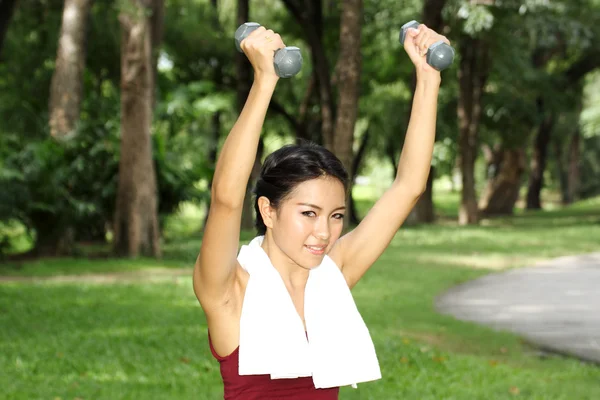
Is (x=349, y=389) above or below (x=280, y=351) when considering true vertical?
below

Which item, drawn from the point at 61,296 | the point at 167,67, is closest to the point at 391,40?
the point at 167,67

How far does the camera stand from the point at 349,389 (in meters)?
7.56

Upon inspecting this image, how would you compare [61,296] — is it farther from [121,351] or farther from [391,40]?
[391,40]

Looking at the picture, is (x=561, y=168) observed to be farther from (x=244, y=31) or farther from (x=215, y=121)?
(x=244, y=31)

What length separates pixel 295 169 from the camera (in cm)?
293

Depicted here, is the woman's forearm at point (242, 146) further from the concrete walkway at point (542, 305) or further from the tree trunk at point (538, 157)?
the tree trunk at point (538, 157)

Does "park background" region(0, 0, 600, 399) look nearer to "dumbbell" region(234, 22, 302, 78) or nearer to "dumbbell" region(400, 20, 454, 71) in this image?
"dumbbell" region(400, 20, 454, 71)

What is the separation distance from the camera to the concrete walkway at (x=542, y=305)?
10312 millimetres

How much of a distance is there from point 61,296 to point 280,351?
1020 cm

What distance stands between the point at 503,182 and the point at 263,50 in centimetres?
3843

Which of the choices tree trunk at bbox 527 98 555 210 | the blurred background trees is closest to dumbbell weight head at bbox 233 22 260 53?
the blurred background trees

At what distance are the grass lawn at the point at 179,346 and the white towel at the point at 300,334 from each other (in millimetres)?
4282

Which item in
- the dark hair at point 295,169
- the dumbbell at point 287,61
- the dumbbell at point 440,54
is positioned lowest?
the dark hair at point 295,169

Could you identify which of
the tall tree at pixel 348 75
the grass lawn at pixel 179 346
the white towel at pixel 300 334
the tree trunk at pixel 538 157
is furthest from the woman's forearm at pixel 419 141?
the tree trunk at pixel 538 157
